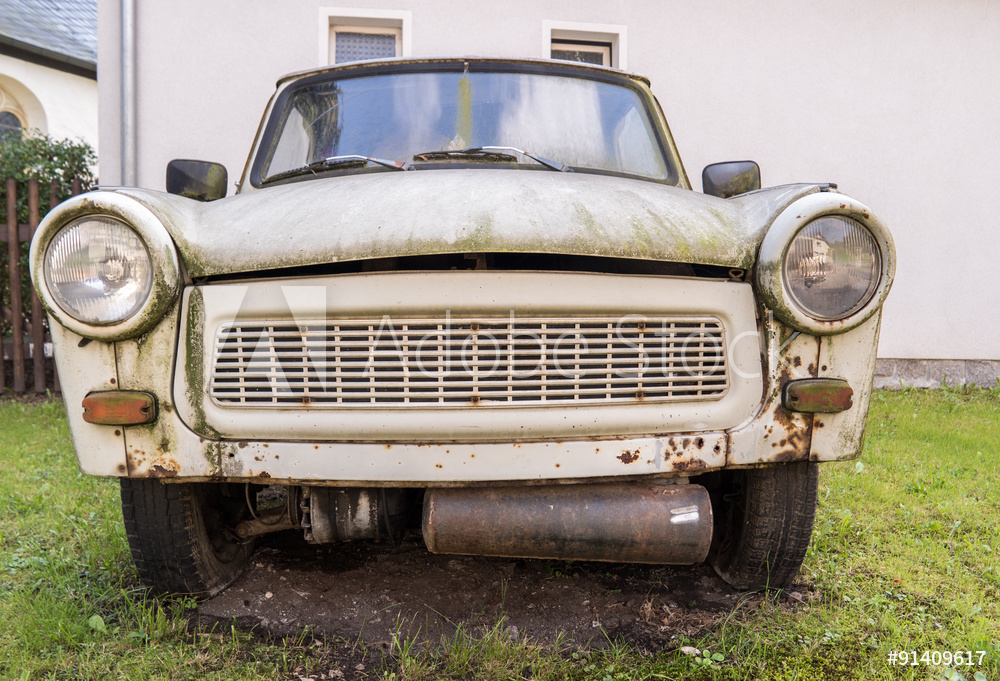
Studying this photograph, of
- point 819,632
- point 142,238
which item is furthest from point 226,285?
point 819,632

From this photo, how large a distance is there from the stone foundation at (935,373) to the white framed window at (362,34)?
511 cm

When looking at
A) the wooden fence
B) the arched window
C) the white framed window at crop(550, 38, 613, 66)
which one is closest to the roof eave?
the arched window

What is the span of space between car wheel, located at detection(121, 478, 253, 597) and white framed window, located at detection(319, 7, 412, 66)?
4.34 metres

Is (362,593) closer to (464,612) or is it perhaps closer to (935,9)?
(464,612)

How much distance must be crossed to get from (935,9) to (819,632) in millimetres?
6315

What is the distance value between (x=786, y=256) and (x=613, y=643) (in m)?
1.17

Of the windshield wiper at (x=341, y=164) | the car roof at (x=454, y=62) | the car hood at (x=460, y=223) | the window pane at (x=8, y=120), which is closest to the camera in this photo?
the car hood at (x=460, y=223)

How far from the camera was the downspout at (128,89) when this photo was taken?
16.8ft

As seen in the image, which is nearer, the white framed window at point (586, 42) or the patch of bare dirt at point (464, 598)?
the patch of bare dirt at point (464, 598)

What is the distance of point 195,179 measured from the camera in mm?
2939

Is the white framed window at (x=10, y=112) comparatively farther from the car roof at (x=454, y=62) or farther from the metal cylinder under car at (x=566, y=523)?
the metal cylinder under car at (x=566, y=523)

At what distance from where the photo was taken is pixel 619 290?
1.70m

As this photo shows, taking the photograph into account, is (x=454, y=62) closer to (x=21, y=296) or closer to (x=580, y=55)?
(x=580, y=55)

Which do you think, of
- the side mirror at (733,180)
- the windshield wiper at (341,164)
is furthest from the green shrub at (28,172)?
the side mirror at (733,180)
